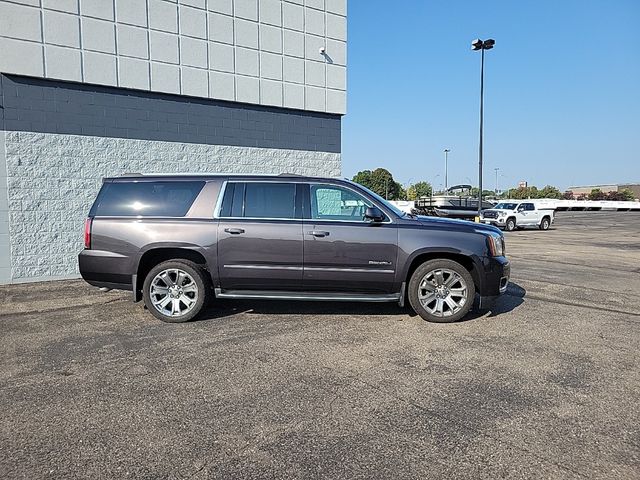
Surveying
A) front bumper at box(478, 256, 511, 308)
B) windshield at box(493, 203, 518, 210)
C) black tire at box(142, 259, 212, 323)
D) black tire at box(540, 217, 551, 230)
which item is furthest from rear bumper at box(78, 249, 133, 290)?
black tire at box(540, 217, 551, 230)

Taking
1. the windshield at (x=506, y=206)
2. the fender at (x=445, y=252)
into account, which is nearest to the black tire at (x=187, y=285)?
the fender at (x=445, y=252)

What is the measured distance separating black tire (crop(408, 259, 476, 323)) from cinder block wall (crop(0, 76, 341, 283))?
6.53 metres

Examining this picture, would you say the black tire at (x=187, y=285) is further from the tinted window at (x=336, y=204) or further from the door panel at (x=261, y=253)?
the tinted window at (x=336, y=204)

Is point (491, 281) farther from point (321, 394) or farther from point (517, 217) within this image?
point (517, 217)

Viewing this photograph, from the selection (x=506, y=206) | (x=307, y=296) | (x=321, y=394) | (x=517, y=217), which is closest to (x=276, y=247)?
(x=307, y=296)

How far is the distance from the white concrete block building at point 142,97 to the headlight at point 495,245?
679 cm

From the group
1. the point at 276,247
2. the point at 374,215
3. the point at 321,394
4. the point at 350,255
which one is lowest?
the point at 321,394

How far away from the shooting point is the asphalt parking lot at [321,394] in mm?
2926

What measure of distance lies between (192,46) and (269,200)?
5891 millimetres

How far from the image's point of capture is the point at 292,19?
11.6m

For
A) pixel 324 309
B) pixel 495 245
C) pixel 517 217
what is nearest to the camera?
pixel 495 245

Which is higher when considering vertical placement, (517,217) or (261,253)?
(261,253)

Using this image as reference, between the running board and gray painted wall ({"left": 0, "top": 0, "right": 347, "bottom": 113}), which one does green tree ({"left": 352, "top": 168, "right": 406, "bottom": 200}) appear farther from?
the running board

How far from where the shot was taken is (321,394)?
12.8 ft
